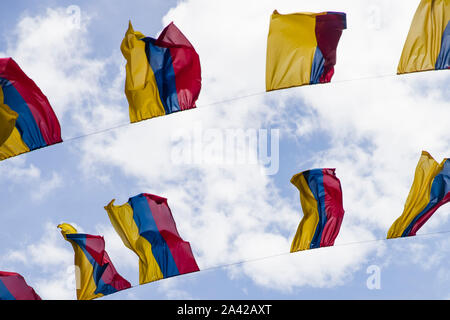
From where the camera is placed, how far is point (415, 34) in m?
16.2

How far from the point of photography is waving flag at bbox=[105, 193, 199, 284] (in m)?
17.0

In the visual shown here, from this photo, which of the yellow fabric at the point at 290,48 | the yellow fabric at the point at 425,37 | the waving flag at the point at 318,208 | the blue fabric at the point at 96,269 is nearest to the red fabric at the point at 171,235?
the blue fabric at the point at 96,269

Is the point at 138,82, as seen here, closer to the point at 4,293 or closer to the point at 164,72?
the point at 164,72

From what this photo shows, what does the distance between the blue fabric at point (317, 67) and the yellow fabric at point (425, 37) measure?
2191mm

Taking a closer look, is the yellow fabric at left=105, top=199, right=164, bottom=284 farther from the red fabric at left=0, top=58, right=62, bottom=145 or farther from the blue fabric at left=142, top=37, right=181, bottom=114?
the blue fabric at left=142, top=37, right=181, bottom=114

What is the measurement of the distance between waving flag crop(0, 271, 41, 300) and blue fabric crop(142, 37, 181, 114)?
6.52m

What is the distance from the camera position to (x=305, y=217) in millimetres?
17953

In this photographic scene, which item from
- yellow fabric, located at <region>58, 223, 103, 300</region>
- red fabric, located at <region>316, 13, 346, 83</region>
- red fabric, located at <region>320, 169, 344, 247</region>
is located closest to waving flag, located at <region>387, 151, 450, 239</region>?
red fabric, located at <region>320, 169, 344, 247</region>

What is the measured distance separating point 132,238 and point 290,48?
7.34m

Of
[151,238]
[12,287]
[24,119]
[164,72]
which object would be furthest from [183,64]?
[12,287]

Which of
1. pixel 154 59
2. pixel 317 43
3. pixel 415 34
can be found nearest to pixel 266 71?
pixel 317 43

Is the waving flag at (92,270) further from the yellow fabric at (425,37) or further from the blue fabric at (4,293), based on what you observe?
the yellow fabric at (425,37)
